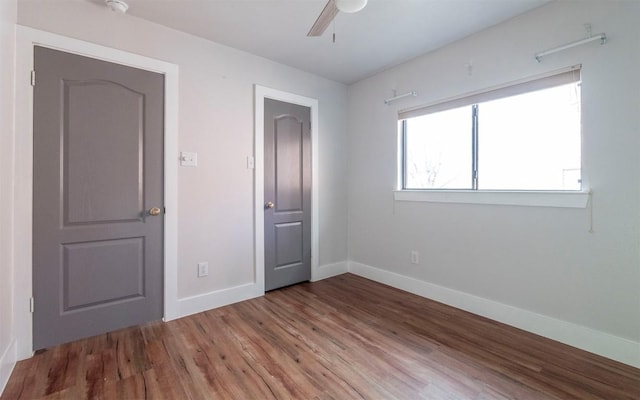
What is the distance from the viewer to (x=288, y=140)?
3303 mm

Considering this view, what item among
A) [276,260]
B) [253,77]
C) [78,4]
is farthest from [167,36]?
[276,260]

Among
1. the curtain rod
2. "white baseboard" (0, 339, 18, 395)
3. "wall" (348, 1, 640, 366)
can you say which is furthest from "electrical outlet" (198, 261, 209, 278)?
the curtain rod

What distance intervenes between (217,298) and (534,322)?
2.73m

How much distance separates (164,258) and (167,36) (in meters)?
1.92

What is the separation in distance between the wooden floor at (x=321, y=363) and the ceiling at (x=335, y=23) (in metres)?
2.52

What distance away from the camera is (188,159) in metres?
2.58

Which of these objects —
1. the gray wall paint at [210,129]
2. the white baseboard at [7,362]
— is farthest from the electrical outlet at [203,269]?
the white baseboard at [7,362]

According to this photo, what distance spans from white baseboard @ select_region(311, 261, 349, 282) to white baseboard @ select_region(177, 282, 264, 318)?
0.77 metres

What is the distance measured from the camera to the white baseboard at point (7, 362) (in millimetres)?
1625

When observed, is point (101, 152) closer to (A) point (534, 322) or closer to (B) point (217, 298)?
(B) point (217, 298)

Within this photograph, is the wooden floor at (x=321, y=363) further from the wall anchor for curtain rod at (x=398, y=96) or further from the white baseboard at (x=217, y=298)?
the wall anchor for curtain rod at (x=398, y=96)

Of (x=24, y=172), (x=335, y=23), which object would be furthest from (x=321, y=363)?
(x=335, y=23)

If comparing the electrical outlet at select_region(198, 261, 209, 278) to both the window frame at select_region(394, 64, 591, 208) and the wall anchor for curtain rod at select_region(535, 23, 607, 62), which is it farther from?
the wall anchor for curtain rod at select_region(535, 23, 607, 62)

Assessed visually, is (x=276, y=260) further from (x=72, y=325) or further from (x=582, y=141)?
(x=582, y=141)
